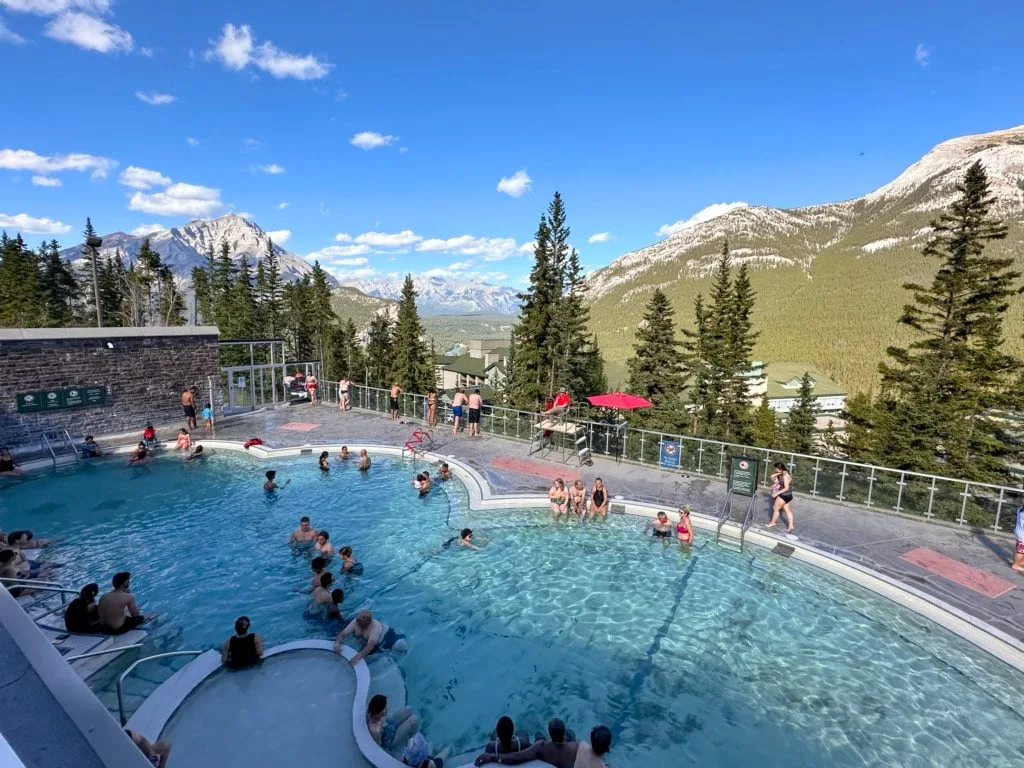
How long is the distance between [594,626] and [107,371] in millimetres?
20831

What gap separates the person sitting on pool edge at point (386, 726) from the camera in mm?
6242

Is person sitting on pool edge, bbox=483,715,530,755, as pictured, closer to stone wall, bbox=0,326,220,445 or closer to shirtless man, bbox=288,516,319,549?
shirtless man, bbox=288,516,319,549

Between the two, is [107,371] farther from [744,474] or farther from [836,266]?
[836,266]

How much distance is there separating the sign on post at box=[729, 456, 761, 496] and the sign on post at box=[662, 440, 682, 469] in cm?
281

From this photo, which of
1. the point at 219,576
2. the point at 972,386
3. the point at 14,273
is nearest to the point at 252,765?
the point at 219,576

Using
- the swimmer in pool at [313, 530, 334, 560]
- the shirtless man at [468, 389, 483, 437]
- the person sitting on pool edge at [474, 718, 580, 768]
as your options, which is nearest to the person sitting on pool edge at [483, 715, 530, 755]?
the person sitting on pool edge at [474, 718, 580, 768]

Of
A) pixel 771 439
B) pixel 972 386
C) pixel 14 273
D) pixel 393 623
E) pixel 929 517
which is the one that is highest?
pixel 14 273

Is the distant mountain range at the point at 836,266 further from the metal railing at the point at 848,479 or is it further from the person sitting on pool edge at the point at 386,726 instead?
the person sitting on pool edge at the point at 386,726

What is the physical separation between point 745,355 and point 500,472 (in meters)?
24.8

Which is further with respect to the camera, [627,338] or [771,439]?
[627,338]

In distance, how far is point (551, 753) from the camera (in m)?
5.79

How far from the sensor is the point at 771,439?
43969 mm

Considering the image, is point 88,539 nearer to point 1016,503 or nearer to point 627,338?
point 1016,503

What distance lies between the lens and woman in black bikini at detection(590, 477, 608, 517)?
13.3 metres
